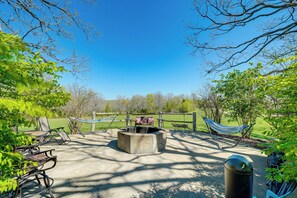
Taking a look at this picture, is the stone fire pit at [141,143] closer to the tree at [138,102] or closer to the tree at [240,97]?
the tree at [240,97]

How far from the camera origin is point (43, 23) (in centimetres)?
405

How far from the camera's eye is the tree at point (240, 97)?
6.00 m

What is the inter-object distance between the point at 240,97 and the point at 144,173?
17.9 feet

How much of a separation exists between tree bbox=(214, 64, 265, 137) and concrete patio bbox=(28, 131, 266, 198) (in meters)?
2.41

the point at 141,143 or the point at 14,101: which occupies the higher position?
the point at 14,101

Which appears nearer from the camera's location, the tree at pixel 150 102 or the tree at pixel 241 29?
the tree at pixel 241 29

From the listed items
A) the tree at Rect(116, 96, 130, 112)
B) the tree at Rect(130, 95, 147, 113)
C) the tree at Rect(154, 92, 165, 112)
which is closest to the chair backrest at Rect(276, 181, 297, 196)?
the tree at Rect(116, 96, 130, 112)

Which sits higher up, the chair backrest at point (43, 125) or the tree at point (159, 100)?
the tree at point (159, 100)

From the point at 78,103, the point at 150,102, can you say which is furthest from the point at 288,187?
the point at 150,102

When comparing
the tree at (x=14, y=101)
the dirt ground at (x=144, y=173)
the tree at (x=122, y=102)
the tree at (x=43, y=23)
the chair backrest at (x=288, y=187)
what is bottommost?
the dirt ground at (x=144, y=173)

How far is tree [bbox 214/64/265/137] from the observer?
6004 millimetres

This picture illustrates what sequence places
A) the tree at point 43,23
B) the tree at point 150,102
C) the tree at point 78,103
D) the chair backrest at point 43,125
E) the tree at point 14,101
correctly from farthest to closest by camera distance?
the tree at point 150,102 → the tree at point 78,103 → the chair backrest at point 43,125 → the tree at point 43,23 → the tree at point 14,101

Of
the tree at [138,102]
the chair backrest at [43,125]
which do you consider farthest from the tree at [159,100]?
the chair backrest at [43,125]

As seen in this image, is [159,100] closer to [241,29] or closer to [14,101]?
[241,29]
